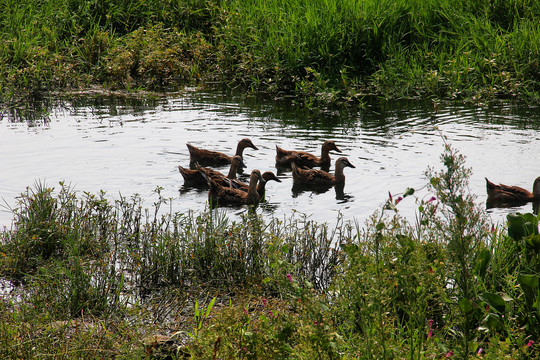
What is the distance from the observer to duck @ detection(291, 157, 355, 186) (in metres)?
9.42

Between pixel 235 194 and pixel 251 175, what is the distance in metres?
0.33

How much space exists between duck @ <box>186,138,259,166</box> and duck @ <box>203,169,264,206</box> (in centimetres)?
133

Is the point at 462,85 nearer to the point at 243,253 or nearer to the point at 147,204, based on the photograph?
the point at 147,204

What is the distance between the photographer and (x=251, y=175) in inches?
346

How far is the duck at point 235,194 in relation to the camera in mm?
8750

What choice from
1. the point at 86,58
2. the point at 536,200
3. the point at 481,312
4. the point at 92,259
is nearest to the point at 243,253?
the point at 92,259

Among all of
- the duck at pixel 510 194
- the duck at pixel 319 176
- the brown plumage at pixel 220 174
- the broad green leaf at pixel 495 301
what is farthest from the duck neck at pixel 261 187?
the broad green leaf at pixel 495 301

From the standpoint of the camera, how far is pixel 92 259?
6.14 metres

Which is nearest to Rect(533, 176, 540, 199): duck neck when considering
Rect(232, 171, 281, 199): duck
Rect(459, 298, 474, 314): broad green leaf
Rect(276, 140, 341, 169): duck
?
Rect(276, 140, 341, 169): duck

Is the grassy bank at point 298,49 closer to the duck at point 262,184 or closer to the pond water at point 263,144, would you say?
the pond water at point 263,144

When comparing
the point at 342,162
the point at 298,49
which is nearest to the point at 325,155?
the point at 342,162

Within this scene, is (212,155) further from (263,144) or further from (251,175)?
(251,175)

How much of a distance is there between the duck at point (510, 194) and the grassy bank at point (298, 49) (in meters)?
4.74

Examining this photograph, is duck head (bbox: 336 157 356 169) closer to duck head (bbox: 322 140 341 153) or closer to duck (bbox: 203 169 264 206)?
duck head (bbox: 322 140 341 153)
